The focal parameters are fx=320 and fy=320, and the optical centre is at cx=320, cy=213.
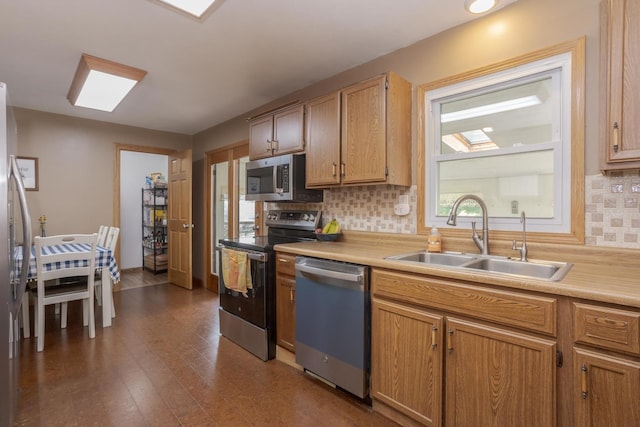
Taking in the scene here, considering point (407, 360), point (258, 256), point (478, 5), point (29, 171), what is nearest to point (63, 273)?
point (258, 256)

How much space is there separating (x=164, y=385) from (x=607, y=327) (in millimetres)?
2359

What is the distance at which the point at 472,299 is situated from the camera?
140 centimetres

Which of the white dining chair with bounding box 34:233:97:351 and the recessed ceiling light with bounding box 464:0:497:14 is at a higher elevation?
the recessed ceiling light with bounding box 464:0:497:14

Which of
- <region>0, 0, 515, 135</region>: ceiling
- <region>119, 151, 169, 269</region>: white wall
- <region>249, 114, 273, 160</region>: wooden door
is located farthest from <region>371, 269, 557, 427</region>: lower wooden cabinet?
<region>119, 151, 169, 269</region>: white wall

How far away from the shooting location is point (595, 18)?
1.61 metres

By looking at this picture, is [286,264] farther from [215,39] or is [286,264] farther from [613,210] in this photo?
[613,210]

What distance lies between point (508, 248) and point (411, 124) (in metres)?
1.06

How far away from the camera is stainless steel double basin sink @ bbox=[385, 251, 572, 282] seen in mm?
1608

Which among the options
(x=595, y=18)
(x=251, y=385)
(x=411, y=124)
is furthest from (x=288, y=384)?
(x=595, y=18)

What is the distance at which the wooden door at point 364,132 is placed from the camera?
2.18 meters

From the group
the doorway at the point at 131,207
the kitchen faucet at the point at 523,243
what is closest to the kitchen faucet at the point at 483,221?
the kitchen faucet at the point at 523,243

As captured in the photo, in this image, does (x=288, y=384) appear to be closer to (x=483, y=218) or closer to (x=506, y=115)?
A: (x=483, y=218)

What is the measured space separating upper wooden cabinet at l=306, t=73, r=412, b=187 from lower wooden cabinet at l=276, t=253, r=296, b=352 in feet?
2.31

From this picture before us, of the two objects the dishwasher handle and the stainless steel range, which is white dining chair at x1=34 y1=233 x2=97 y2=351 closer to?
the stainless steel range
